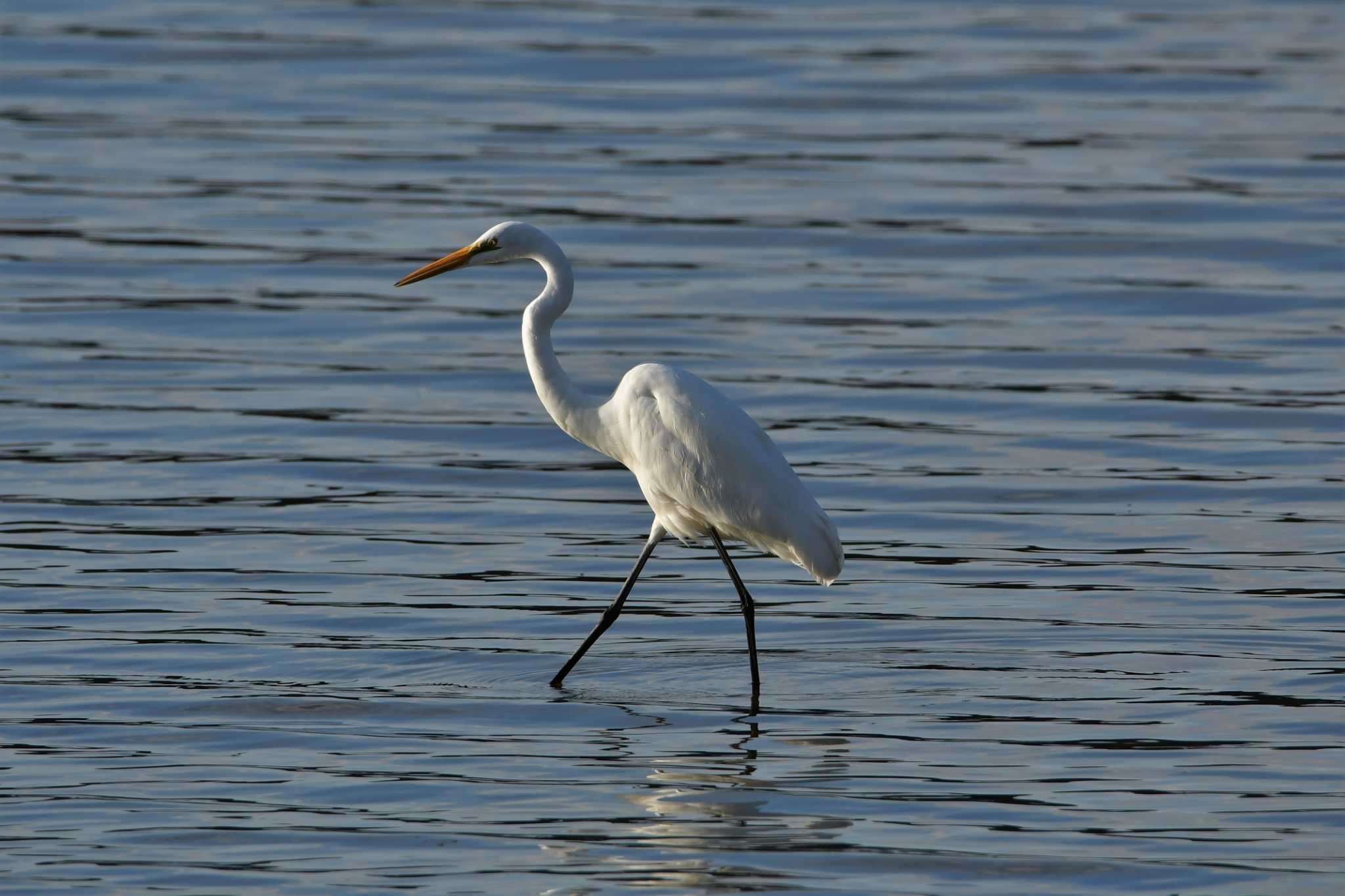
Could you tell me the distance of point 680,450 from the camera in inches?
305

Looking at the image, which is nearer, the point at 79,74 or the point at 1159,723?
the point at 1159,723

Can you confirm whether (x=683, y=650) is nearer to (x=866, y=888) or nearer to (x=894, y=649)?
(x=894, y=649)

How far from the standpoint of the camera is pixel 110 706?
7.34m

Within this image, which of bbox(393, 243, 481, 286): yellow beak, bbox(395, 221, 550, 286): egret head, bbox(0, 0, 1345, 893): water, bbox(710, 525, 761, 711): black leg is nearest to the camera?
bbox(0, 0, 1345, 893): water

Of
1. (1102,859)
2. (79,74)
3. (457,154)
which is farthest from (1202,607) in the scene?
(79,74)

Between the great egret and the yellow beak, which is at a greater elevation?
the yellow beak

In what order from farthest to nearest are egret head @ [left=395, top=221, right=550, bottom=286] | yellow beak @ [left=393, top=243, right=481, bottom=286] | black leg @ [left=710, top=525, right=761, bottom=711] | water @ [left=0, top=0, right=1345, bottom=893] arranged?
yellow beak @ [left=393, top=243, right=481, bottom=286], egret head @ [left=395, top=221, right=550, bottom=286], black leg @ [left=710, top=525, right=761, bottom=711], water @ [left=0, top=0, right=1345, bottom=893]

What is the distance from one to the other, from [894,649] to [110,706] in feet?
8.86

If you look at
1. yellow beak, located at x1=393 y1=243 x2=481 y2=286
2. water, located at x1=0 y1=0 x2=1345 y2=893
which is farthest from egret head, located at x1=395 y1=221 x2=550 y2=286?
water, located at x1=0 y1=0 x2=1345 y2=893

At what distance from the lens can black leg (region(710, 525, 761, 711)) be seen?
762 cm

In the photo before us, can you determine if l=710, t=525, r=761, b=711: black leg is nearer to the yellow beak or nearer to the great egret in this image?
the great egret

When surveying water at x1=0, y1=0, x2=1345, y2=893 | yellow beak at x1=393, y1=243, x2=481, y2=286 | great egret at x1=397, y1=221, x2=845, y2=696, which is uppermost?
yellow beak at x1=393, y1=243, x2=481, y2=286

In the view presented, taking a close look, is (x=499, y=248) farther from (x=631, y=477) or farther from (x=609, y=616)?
(x=631, y=477)

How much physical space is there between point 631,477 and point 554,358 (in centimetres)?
331
